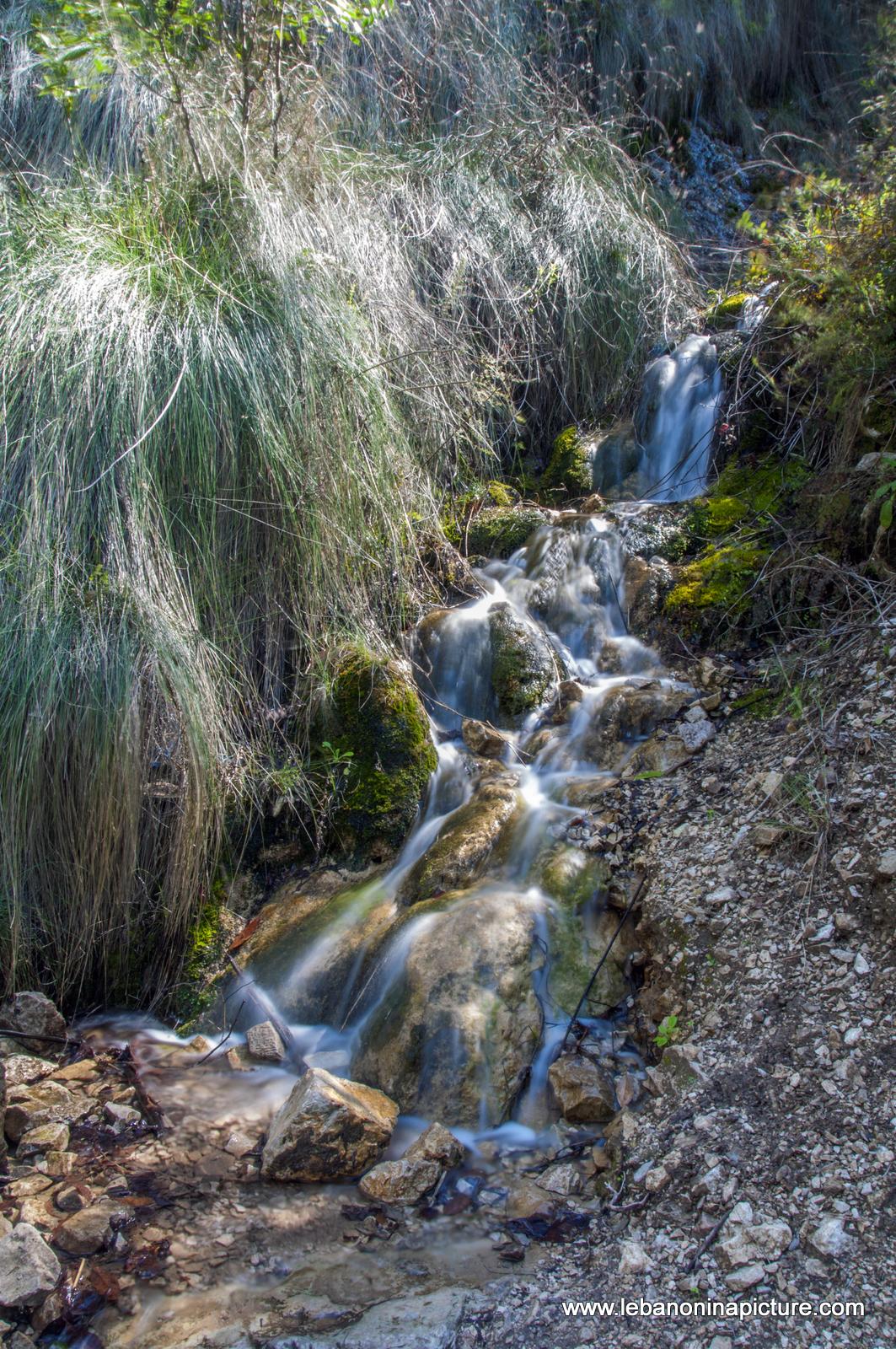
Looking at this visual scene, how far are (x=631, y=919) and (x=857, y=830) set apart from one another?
731 millimetres

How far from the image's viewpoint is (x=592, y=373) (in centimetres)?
504

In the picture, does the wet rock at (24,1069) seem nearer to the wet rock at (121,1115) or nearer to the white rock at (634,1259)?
the wet rock at (121,1115)

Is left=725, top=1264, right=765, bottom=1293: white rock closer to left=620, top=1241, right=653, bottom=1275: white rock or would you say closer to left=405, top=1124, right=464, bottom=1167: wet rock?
left=620, top=1241, right=653, bottom=1275: white rock

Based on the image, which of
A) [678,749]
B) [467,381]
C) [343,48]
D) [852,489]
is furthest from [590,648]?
[343,48]

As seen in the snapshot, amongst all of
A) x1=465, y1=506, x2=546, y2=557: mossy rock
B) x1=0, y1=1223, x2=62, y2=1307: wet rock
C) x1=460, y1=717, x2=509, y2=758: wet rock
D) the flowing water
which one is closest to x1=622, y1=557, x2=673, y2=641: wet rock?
the flowing water

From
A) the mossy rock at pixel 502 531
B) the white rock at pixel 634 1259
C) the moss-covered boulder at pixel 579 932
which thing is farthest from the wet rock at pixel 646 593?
the white rock at pixel 634 1259

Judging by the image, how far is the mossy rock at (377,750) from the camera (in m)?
3.23

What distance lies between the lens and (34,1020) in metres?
2.68

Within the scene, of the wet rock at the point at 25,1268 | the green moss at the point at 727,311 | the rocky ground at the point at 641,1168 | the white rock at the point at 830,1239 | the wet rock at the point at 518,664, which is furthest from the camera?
the green moss at the point at 727,311

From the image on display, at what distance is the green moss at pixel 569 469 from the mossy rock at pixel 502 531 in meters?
0.39

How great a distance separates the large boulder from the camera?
2.35 metres

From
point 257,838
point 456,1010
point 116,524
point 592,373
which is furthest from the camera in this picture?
point 592,373

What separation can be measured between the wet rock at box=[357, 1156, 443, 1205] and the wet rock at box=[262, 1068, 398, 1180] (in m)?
0.07

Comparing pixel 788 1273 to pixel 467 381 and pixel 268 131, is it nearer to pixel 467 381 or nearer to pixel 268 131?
pixel 467 381
